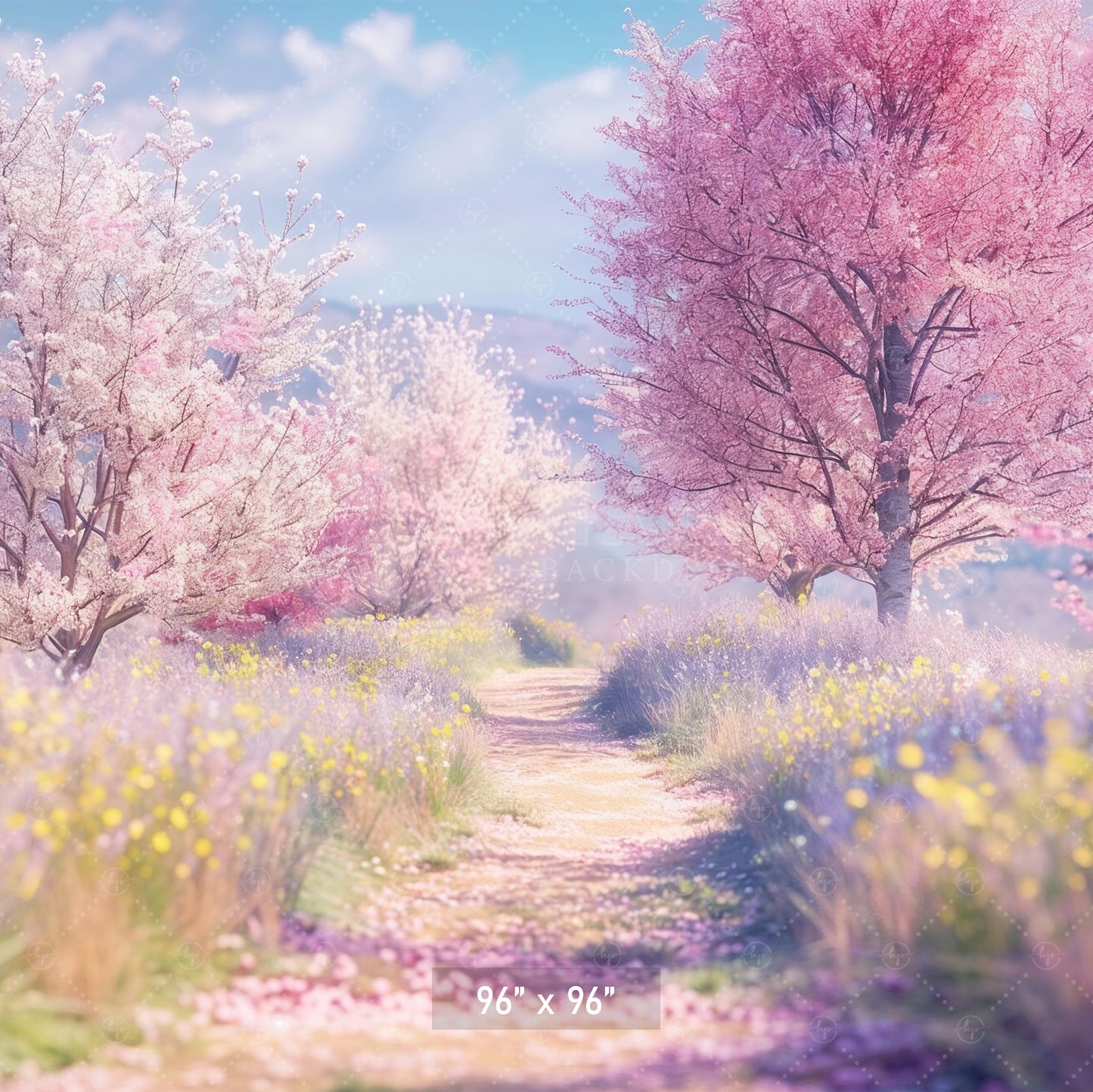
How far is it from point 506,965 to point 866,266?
8102mm

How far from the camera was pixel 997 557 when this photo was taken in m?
14.3

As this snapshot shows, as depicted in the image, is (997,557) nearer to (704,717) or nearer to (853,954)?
(704,717)

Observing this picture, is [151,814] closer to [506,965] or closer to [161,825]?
[161,825]

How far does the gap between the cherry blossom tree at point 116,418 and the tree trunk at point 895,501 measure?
19.9 feet

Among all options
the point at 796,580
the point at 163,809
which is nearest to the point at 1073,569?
the point at 163,809

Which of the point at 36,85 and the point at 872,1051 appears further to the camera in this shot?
the point at 36,85

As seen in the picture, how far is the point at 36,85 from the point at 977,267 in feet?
28.9

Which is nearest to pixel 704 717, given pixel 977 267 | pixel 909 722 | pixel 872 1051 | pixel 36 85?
pixel 909 722

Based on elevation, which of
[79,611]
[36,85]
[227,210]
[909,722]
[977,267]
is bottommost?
[909,722]

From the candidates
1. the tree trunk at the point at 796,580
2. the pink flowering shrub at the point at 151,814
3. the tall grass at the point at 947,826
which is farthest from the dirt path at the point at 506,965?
the tree trunk at the point at 796,580

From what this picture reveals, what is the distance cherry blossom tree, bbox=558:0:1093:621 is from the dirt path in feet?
15.8

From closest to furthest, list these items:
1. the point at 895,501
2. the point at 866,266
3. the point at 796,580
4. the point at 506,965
Answer: 1. the point at 506,965
2. the point at 866,266
3. the point at 895,501
4. the point at 796,580

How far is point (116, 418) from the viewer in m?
8.33

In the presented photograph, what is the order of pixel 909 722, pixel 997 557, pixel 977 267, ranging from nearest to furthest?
pixel 909 722 → pixel 977 267 → pixel 997 557
